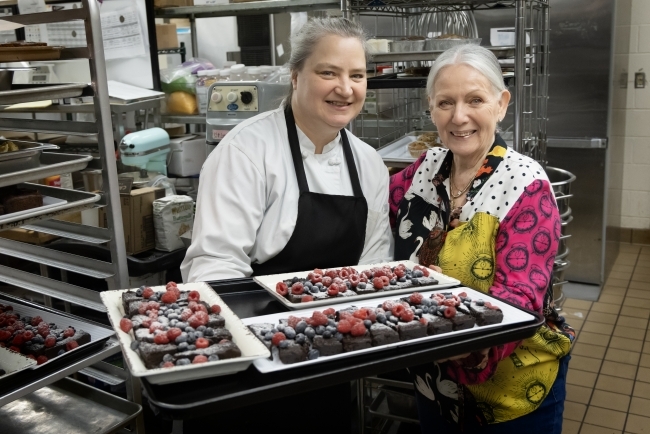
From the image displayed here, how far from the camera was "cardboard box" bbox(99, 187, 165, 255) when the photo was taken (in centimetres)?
291

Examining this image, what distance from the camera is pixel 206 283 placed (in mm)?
1637

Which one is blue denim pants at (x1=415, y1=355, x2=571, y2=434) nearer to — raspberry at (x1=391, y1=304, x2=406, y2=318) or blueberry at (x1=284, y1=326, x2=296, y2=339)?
raspberry at (x1=391, y1=304, x2=406, y2=318)

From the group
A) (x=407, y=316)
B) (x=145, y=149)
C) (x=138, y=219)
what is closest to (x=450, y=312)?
(x=407, y=316)

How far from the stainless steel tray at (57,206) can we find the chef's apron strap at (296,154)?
613 millimetres

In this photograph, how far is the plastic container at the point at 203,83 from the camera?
11.9 ft

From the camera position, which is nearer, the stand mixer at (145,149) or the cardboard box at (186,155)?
the stand mixer at (145,149)

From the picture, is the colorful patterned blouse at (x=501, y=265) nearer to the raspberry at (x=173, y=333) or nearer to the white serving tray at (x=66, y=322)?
the raspberry at (x=173, y=333)

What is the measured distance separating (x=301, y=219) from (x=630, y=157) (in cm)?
381

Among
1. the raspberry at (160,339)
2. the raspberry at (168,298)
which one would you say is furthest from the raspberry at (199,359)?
the raspberry at (168,298)

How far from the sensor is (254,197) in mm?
1886

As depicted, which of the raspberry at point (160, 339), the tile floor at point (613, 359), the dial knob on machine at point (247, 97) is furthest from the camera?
the dial knob on machine at point (247, 97)

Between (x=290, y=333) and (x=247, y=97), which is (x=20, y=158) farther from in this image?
→ (x=247, y=97)

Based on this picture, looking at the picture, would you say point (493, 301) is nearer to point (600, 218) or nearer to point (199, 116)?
point (199, 116)

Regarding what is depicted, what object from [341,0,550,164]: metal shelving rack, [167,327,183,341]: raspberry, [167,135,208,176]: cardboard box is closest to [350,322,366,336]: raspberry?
[167,327,183,341]: raspberry
